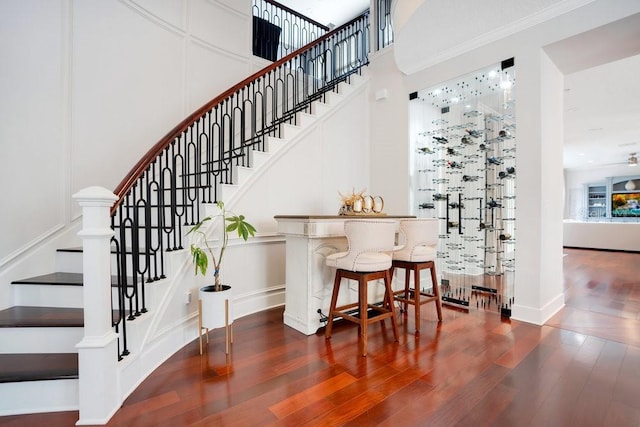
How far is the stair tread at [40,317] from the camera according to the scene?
1.96m

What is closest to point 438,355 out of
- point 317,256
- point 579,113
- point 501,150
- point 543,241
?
point 317,256

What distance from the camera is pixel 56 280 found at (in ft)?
7.95

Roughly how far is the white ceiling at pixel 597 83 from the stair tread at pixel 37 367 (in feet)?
16.3

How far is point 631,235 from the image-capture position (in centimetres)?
795

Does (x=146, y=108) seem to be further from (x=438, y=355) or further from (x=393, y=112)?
(x=438, y=355)

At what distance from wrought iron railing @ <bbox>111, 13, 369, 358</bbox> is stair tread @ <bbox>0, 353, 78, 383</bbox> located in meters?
0.28

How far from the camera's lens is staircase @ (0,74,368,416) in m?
1.72

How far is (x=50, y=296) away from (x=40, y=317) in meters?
0.30

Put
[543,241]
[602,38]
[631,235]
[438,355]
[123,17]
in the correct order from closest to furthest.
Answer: [438,355]
[602,38]
[543,241]
[123,17]
[631,235]

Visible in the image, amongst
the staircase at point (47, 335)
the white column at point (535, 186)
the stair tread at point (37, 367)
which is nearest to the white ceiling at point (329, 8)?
the white column at point (535, 186)

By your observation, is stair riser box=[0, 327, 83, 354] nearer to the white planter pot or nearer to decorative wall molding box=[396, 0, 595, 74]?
the white planter pot

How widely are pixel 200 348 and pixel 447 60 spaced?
4.38 meters

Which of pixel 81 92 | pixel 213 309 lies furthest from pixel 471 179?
pixel 81 92

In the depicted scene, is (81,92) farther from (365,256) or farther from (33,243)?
(365,256)
